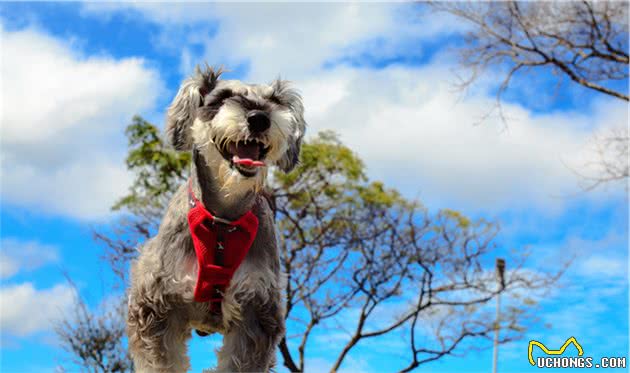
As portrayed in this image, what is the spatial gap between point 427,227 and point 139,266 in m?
11.9

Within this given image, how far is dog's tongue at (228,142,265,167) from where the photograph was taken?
3271mm

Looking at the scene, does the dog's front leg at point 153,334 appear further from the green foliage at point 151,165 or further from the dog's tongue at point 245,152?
the green foliage at point 151,165

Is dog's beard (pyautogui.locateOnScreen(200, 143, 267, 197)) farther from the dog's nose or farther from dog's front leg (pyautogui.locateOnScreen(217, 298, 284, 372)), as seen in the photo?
dog's front leg (pyautogui.locateOnScreen(217, 298, 284, 372))

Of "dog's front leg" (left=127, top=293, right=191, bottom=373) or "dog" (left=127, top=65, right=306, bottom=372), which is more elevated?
"dog" (left=127, top=65, right=306, bottom=372)

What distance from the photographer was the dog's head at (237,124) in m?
3.23

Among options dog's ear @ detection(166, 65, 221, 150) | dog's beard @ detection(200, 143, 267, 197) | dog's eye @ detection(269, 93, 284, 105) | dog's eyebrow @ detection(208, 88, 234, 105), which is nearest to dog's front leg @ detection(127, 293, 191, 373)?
dog's beard @ detection(200, 143, 267, 197)

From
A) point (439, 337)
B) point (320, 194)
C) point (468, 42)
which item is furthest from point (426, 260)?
point (468, 42)

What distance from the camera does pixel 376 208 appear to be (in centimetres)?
1525

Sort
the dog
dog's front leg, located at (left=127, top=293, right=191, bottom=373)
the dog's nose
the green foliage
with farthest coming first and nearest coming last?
the green foliage, dog's front leg, located at (left=127, top=293, right=191, bottom=373), the dog, the dog's nose

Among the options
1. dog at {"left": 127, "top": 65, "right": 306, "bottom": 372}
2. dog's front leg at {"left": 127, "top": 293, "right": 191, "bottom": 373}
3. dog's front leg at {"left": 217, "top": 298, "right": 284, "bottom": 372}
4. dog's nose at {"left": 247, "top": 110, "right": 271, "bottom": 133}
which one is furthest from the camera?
dog's front leg at {"left": 127, "top": 293, "right": 191, "bottom": 373}

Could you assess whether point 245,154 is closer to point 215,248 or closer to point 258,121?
point 258,121

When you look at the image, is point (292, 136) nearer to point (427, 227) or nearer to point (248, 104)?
point (248, 104)

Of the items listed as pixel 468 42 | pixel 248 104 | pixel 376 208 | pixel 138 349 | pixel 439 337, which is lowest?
pixel 138 349

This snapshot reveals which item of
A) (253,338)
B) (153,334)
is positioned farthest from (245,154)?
(153,334)
